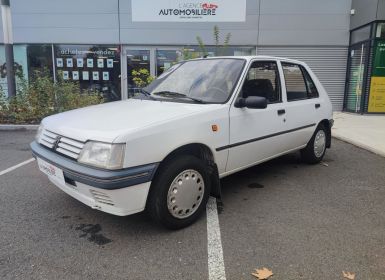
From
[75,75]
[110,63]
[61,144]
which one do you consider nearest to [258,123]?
[61,144]

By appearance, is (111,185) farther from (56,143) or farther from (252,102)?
(252,102)

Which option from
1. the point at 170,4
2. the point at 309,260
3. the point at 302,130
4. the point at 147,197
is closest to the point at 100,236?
the point at 147,197

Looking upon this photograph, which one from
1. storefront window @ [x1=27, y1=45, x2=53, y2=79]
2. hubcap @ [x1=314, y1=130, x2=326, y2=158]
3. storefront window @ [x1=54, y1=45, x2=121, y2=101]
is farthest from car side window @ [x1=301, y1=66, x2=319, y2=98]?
storefront window @ [x1=27, y1=45, x2=53, y2=79]

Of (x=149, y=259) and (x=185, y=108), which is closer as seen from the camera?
(x=149, y=259)

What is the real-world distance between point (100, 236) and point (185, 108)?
1.51m

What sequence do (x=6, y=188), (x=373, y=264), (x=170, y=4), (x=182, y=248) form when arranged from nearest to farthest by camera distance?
1. (x=373, y=264)
2. (x=182, y=248)
3. (x=6, y=188)
4. (x=170, y=4)

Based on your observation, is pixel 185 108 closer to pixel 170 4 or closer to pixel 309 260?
pixel 309 260

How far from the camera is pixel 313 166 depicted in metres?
5.70

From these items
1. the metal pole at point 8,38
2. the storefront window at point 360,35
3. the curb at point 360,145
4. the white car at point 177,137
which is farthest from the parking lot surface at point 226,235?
the storefront window at point 360,35

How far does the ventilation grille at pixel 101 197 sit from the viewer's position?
2.96 metres

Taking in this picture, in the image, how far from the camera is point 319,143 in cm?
571

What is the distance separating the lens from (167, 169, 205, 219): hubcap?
3.29 metres

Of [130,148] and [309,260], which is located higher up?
[130,148]

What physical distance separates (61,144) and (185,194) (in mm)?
1266
